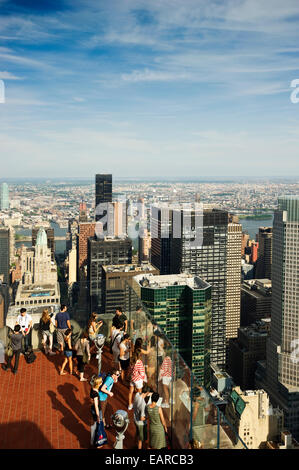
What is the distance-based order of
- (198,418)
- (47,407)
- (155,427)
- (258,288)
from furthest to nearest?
(258,288), (47,407), (155,427), (198,418)

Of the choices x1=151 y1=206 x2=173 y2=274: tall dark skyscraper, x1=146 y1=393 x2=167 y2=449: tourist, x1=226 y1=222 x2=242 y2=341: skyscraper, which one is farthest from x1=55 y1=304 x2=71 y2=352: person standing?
x1=151 y1=206 x2=173 y2=274: tall dark skyscraper

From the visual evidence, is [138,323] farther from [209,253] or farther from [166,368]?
[209,253]

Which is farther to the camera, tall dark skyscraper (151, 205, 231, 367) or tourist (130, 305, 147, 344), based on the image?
tall dark skyscraper (151, 205, 231, 367)

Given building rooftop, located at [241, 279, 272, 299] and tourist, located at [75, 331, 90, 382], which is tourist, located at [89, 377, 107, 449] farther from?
building rooftop, located at [241, 279, 272, 299]

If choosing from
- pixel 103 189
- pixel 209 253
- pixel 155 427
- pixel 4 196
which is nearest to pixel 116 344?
pixel 155 427

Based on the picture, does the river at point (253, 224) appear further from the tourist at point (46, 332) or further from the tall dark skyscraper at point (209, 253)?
the tourist at point (46, 332)
